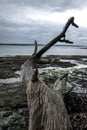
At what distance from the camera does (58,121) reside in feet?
20.3

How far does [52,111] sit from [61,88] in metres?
2.41

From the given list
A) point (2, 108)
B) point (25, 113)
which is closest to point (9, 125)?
point (25, 113)

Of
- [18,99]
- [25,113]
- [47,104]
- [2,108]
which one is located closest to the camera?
[47,104]

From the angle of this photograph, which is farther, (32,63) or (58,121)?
(32,63)

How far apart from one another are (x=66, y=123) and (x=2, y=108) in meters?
6.04

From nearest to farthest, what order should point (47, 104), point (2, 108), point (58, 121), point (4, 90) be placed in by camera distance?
point (58, 121) < point (47, 104) < point (2, 108) < point (4, 90)

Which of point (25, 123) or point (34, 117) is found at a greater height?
point (34, 117)

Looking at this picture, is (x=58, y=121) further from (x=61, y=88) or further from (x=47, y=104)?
(x=61, y=88)

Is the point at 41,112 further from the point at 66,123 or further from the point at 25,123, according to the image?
the point at 25,123

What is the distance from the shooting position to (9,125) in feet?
30.2

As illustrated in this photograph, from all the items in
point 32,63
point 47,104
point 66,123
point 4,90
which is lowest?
point 4,90

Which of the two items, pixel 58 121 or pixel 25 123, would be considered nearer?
pixel 58 121

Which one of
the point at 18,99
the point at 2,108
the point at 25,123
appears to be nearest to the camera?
the point at 25,123

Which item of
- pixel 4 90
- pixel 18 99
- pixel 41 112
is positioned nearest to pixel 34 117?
pixel 41 112
